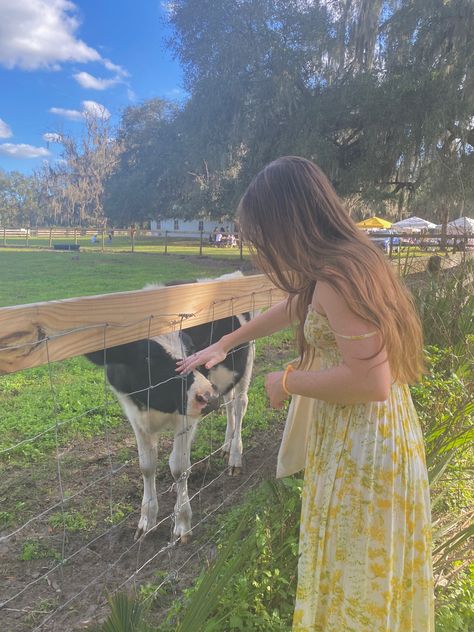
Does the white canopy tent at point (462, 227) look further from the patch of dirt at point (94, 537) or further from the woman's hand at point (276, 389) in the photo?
the woman's hand at point (276, 389)

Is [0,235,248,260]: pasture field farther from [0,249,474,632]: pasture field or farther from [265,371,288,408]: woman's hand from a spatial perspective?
[265,371,288,408]: woman's hand

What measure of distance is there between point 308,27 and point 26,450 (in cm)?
1721

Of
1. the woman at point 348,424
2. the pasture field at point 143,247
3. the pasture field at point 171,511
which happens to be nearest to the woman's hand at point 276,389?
the woman at point 348,424

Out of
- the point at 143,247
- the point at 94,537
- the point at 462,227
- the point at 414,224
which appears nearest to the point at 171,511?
the point at 94,537

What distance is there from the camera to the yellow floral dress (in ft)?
5.22

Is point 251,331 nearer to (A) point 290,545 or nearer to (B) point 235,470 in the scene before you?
(A) point 290,545

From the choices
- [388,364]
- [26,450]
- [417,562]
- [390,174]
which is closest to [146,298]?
[388,364]

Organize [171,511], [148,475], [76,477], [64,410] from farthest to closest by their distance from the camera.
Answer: [64,410]
[76,477]
[171,511]
[148,475]

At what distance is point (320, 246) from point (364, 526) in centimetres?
91

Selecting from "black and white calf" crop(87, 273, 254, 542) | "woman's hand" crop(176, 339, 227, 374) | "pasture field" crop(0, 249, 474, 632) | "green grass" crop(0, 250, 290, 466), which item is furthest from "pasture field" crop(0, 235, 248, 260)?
"woman's hand" crop(176, 339, 227, 374)

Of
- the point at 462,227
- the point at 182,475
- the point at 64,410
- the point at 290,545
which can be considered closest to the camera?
the point at 290,545

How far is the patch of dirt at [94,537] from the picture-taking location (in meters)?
2.46

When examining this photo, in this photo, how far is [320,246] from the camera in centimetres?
153

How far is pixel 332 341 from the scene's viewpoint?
1.58 metres
